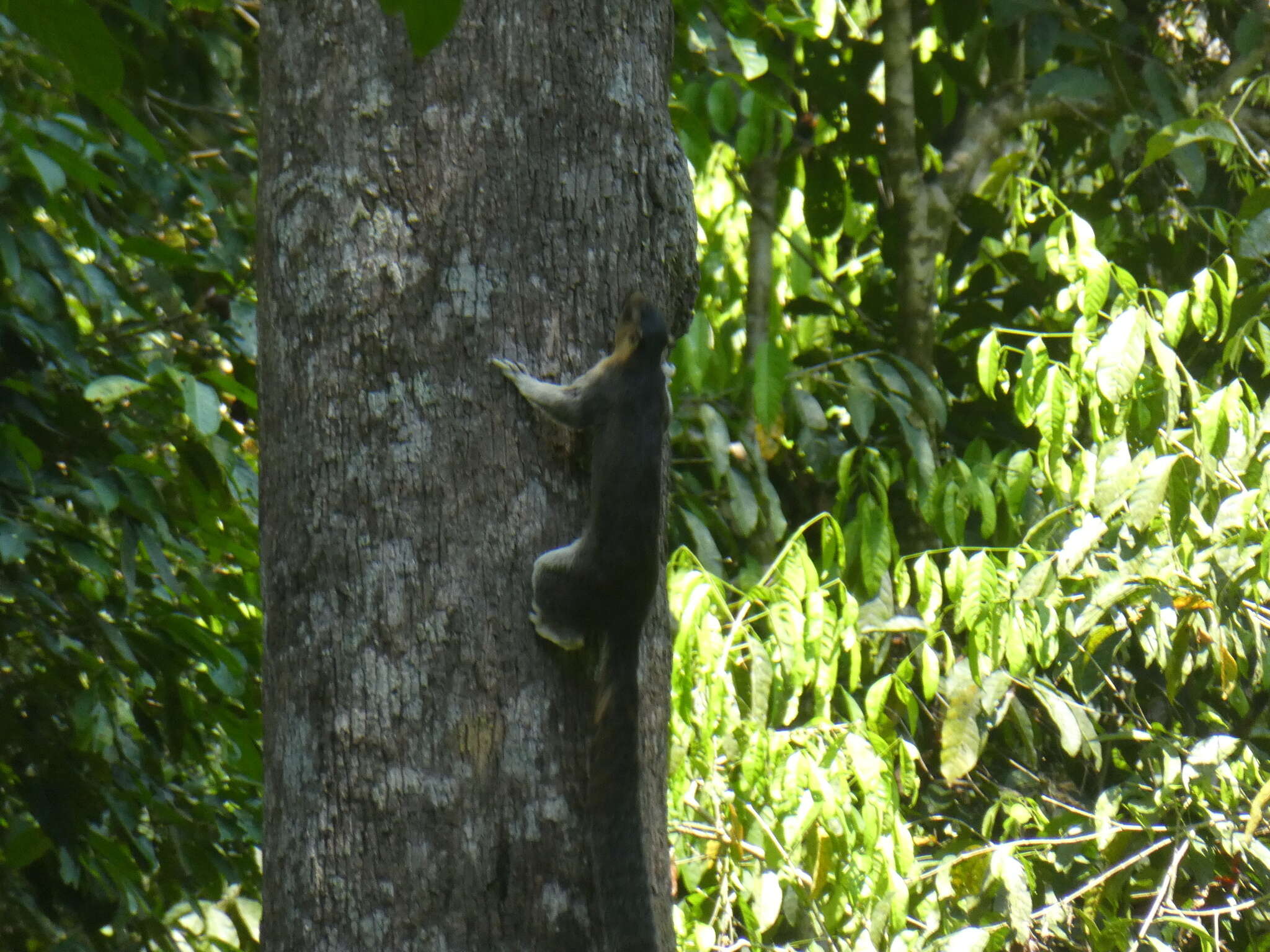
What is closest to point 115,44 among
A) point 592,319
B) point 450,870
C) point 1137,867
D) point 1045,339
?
point 592,319

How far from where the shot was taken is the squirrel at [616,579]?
160 centimetres

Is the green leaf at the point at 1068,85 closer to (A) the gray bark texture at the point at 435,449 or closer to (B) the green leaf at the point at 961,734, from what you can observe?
(B) the green leaf at the point at 961,734

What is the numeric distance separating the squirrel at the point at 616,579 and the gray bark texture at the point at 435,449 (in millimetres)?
24

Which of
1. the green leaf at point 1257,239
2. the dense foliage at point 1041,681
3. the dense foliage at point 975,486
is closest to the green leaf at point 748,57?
the dense foliage at point 975,486

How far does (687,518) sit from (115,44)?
3.08 meters

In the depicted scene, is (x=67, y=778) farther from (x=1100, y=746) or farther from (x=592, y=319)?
(x=1100, y=746)

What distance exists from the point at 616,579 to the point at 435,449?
1.02ft

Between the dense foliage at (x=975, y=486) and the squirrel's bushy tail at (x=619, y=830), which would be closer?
the squirrel's bushy tail at (x=619, y=830)

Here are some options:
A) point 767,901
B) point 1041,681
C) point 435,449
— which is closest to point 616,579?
point 435,449

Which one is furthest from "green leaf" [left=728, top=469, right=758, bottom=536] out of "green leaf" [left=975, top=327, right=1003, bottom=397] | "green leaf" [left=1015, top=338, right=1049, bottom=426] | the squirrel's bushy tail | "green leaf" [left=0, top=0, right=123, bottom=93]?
"green leaf" [left=0, top=0, right=123, bottom=93]

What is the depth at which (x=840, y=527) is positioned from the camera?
3877 millimetres

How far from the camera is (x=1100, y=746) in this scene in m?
4.04

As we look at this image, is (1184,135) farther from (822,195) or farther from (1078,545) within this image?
(822,195)

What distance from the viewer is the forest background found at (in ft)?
10.1
